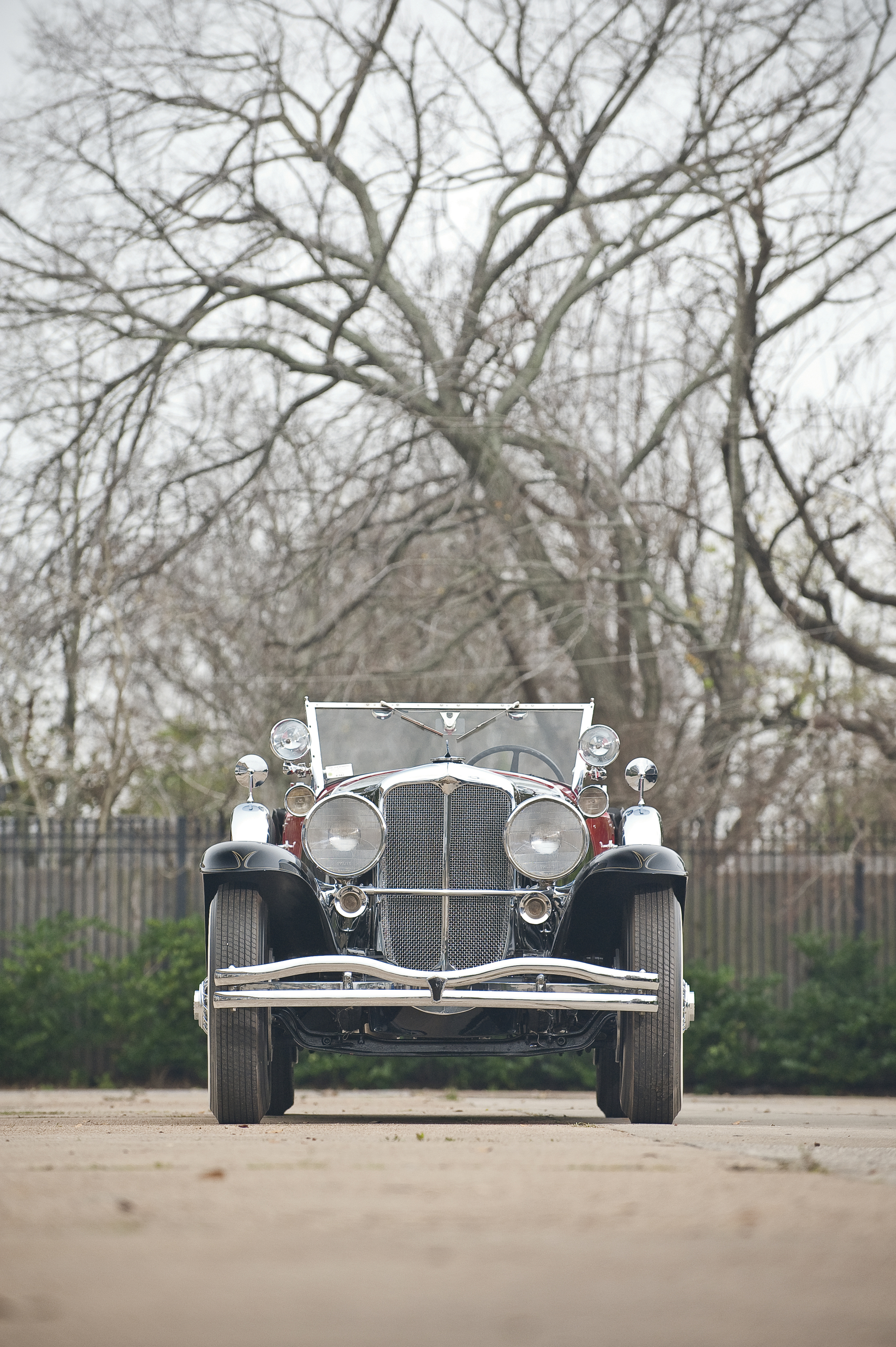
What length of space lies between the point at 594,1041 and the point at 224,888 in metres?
1.74

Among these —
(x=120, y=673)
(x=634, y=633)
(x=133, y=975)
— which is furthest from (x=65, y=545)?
(x=634, y=633)

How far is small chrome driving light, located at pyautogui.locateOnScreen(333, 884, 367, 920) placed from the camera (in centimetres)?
632

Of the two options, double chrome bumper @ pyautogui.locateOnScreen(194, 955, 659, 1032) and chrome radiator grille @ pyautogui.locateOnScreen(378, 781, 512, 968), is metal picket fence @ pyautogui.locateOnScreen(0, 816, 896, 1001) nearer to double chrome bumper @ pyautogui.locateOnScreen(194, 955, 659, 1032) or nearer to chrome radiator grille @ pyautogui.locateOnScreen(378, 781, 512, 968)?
chrome radiator grille @ pyautogui.locateOnScreen(378, 781, 512, 968)

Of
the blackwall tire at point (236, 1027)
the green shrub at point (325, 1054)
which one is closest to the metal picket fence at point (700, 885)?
the green shrub at point (325, 1054)

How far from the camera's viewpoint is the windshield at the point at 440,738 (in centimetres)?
739

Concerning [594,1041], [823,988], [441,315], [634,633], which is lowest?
[823,988]

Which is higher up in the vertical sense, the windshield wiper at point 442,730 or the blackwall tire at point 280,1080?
the windshield wiper at point 442,730

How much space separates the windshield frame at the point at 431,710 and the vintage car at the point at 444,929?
1.15 feet

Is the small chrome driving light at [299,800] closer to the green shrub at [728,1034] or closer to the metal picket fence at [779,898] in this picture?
the green shrub at [728,1034]

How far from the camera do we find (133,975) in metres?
12.6

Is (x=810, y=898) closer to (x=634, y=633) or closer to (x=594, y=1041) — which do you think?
(x=634, y=633)

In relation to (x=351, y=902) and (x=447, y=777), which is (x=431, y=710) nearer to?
(x=447, y=777)

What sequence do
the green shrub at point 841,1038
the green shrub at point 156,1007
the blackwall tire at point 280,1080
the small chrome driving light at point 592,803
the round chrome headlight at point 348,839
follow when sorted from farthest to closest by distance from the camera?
the green shrub at point 841,1038 → the green shrub at point 156,1007 → the blackwall tire at point 280,1080 → the small chrome driving light at point 592,803 → the round chrome headlight at point 348,839

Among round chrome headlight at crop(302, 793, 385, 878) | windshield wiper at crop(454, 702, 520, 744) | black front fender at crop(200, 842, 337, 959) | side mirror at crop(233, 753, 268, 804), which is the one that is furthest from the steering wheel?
black front fender at crop(200, 842, 337, 959)
